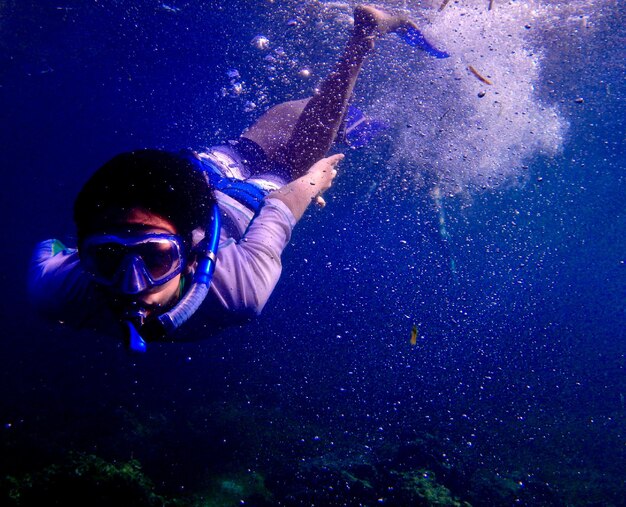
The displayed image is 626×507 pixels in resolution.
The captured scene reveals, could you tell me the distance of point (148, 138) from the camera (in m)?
29.6

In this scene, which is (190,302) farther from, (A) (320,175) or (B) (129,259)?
(A) (320,175)

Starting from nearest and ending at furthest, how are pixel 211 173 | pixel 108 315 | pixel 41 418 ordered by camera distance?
pixel 108 315, pixel 211 173, pixel 41 418

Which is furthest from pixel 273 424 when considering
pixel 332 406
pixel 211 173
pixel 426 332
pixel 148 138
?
pixel 148 138

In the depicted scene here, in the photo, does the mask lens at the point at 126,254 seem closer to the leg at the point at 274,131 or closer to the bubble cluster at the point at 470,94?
the leg at the point at 274,131

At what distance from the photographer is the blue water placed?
7.70m

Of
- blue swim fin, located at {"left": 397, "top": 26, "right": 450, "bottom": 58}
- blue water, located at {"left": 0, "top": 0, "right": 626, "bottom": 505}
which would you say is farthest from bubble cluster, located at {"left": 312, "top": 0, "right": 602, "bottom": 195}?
blue swim fin, located at {"left": 397, "top": 26, "right": 450, "bottom": 58}

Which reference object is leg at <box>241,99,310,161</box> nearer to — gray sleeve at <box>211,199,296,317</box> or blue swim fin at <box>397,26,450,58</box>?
gray sleeve at <box>211,199,296,317</box>

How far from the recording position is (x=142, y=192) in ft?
6.64

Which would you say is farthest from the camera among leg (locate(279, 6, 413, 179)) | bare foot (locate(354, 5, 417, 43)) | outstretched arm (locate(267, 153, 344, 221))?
bare foot (locate(354, 5, 417, 43))

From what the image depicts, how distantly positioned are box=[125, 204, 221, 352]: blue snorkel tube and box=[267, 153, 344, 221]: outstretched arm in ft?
2.97

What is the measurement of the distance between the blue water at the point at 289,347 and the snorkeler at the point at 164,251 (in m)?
0.77

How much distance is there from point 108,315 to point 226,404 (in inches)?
354

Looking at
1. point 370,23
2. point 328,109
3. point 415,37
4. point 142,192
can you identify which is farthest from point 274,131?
point 415,37

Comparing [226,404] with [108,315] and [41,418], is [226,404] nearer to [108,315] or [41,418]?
[41,418]
